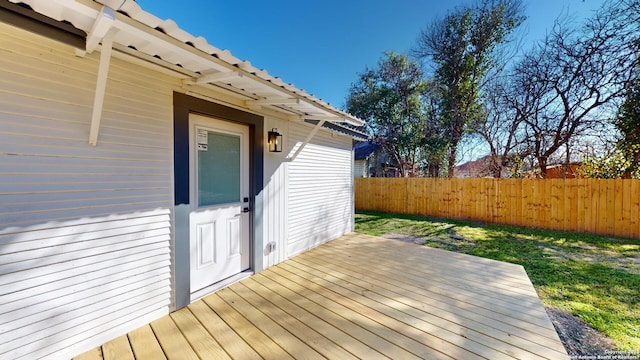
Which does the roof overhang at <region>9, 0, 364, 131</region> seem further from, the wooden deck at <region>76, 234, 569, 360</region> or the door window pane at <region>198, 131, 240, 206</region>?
the wooden deck at <region>76, 234, 569, 360</region>

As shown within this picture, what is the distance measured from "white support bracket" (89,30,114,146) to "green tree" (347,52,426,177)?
11.0 meters

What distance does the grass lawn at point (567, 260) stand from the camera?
2.50 m

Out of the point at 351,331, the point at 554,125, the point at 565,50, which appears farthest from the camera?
the point at 554,125

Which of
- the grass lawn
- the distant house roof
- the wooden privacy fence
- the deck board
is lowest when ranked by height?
the grass lawn

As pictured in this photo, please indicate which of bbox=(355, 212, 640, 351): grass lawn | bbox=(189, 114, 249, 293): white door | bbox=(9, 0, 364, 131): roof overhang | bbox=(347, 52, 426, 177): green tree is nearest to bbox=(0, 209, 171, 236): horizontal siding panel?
bbox=(189, 114, 249, 293): white door

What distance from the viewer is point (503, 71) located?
30.3 feet

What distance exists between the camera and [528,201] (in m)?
6.77

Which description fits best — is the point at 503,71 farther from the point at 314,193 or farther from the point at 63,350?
the point at 63,350

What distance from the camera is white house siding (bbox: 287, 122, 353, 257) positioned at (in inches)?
162

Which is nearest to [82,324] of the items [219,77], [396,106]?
[219,77]

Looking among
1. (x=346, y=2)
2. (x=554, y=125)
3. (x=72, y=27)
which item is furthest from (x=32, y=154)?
(x=554, y=125)

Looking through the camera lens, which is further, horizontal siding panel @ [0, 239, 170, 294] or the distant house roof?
the distant house roof

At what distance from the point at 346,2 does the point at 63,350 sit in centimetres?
964

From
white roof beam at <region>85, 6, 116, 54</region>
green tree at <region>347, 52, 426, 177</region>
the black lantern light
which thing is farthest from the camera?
green tree at <region>347, 52, 426, 177</region>
